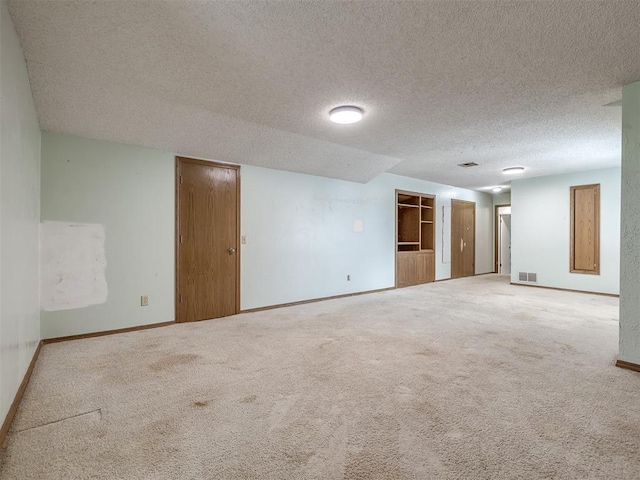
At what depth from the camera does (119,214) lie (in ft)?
12.2

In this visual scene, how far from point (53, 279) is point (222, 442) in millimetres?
2910

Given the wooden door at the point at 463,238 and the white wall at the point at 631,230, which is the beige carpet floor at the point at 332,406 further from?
the wooden door at the point at 463,238

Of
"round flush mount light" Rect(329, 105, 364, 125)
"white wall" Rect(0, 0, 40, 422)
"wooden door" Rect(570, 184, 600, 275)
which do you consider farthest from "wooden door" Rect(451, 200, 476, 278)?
"white wall" Rect(0, 0, 40, 422)

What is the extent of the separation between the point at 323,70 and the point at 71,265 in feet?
10.9

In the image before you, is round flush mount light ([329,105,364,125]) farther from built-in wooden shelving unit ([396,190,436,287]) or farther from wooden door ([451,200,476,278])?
wooden door ([451,200,476,278])

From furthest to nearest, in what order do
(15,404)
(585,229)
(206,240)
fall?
(585,229) < (206,240) < (15,404)

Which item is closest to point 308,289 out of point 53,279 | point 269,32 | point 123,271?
point 123,271

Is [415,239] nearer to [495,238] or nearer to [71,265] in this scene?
[495,238]

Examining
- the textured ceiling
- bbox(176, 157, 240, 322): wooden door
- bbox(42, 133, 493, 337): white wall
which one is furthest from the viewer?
bbox(176, 157, 240, 322): wooden door

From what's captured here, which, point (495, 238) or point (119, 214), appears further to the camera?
point (495, 238)

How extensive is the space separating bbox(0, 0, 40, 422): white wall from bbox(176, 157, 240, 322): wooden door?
1.51 metres

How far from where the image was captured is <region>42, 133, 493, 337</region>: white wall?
3.46 meters

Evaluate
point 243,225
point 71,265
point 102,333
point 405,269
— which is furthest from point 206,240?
point 405,269

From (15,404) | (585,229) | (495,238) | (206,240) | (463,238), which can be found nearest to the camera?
(15,404)
